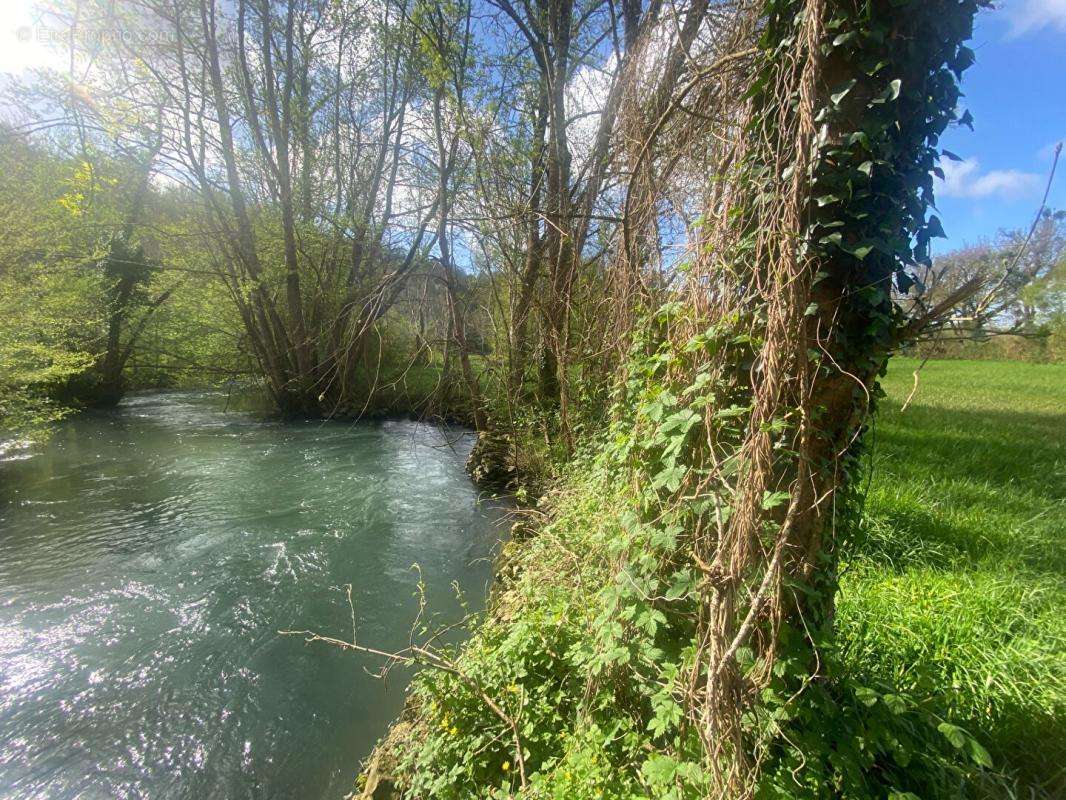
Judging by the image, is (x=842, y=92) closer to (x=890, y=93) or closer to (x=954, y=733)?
(x=890, y=93)

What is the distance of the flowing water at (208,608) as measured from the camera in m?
3.13

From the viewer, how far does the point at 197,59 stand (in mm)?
12023

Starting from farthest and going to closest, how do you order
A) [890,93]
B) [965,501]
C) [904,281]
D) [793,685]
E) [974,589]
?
[965,501] < [974,589] < [793,685] < [904,281] < [890,93]

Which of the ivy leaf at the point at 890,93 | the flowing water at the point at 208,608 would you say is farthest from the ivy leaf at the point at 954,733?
the flowing water at the point at 208,608

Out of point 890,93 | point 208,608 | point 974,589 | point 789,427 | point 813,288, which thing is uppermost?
point 890,93

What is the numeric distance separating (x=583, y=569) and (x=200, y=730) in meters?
3.08

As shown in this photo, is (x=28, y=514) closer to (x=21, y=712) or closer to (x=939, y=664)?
(x=21, y=712)

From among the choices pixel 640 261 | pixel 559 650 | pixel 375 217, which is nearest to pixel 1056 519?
pixel 640 261

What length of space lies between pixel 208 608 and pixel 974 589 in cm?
638

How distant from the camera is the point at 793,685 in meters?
1.70

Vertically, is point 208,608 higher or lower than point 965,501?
lower

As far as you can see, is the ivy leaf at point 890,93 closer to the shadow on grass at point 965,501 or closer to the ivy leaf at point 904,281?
the ivy leaf at point 904,281

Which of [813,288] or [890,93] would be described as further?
[813,288]

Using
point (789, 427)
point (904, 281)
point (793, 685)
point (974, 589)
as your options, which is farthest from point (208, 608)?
point (974, 589)
